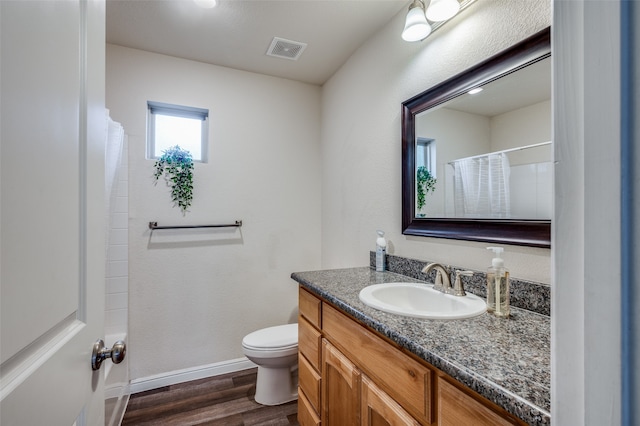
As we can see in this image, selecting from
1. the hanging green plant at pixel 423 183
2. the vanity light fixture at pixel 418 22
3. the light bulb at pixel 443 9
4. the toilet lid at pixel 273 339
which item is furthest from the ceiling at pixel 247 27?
the toilet lid at pixel 273 339

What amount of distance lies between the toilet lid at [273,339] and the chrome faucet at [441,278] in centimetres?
107

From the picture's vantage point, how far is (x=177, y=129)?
7.76 feet

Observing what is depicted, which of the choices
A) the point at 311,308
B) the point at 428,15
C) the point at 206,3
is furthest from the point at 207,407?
the point at 428,15

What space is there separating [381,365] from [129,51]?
8.37 feet

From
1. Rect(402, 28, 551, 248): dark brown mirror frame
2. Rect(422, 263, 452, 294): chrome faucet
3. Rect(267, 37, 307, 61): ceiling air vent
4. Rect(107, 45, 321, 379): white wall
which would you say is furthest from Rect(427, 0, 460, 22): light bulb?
Rect(107, 45, 321, 379): white wall

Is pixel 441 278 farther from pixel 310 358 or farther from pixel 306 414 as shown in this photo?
pixel 306 414

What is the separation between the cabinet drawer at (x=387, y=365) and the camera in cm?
82

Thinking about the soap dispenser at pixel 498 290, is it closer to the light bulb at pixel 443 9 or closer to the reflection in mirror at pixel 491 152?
the reflection in mirror at pixel 491 152

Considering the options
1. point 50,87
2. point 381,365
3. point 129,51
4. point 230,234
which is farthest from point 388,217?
point 129,51

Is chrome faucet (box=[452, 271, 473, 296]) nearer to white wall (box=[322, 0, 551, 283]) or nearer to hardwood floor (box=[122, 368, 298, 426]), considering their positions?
white wall (box=[322, 0, 551, 283])

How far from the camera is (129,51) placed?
6.97ft

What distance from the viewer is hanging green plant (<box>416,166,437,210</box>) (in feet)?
5.09

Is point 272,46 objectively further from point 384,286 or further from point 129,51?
point 384,286

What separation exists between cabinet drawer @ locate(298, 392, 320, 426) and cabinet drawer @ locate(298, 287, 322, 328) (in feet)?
1.43
